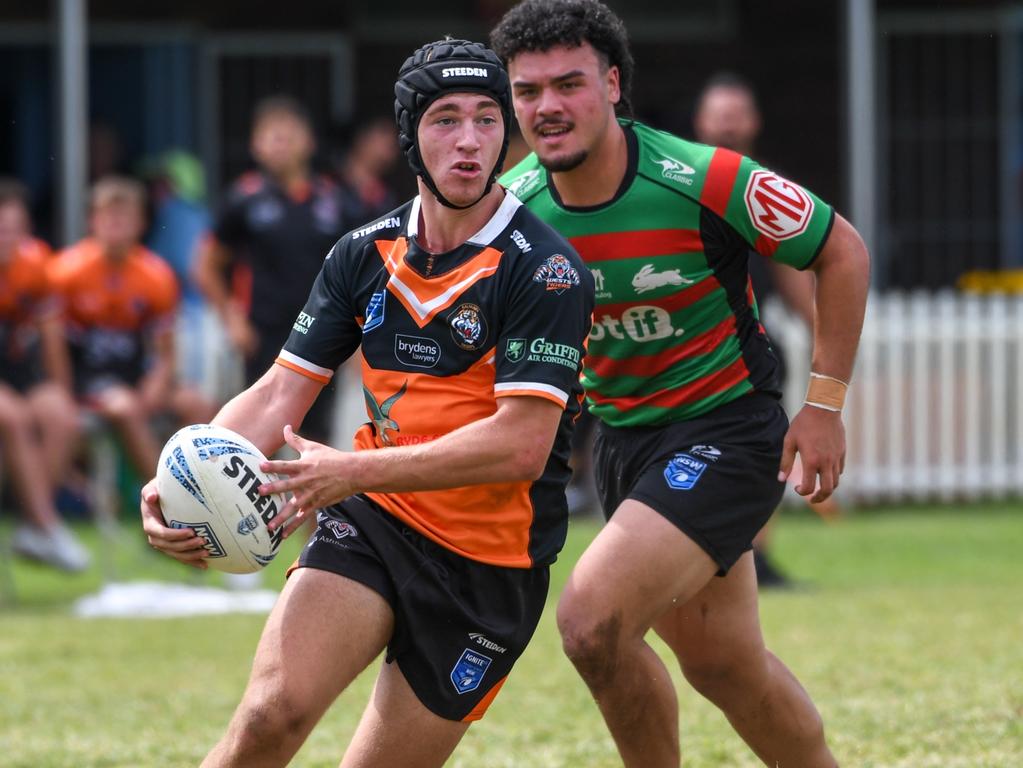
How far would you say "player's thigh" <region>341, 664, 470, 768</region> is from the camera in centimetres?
409

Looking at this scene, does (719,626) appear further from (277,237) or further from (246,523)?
(277,237)

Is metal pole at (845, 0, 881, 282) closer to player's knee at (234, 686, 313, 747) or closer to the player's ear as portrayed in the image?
the player's ear

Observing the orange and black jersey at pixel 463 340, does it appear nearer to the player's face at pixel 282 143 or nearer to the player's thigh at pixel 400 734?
the player's thigh at pixel 400 734

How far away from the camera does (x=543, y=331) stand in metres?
4.11

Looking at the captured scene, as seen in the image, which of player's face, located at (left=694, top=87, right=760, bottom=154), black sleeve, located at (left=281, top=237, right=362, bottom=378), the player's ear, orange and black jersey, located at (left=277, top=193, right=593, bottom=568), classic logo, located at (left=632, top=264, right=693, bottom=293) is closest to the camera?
orange and black jersey, located at (left=277, top=193, right=593, bottom=568)

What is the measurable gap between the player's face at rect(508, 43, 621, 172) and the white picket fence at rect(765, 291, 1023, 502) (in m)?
8.83

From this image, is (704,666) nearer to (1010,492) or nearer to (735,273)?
(735,273)

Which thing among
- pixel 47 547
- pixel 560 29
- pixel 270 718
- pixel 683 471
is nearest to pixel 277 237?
pixel 47 547

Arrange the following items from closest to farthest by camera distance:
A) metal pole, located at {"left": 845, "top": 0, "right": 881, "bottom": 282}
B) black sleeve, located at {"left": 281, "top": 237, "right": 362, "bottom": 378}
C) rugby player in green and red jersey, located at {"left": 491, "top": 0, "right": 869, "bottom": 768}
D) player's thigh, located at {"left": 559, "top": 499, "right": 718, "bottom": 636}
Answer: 1. black sleeve, located at {"left": 281, "top": 237, "right": 362, "bottom": 378}
2. player's thigh, located at {"left": 559, "top": 499, "right": 718, "bottom": 636}
3. rugby player in green and red jersey, located at {"left": 491, "top": 0, "right": 869, "bottom": 768}
4. metal pole, located at {"left": 845, "top": 0, "right": 881, "bottom": 282}

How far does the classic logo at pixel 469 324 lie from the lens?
4191 mm

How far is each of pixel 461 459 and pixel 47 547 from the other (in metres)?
7.20

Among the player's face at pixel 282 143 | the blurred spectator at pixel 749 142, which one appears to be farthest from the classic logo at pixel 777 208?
the player's face at pixel 282 143

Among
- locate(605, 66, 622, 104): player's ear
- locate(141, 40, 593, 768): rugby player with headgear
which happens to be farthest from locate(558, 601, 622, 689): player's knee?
locate(605, 66, 622, 104): player's ear

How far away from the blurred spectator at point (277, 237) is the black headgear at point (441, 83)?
612cm
